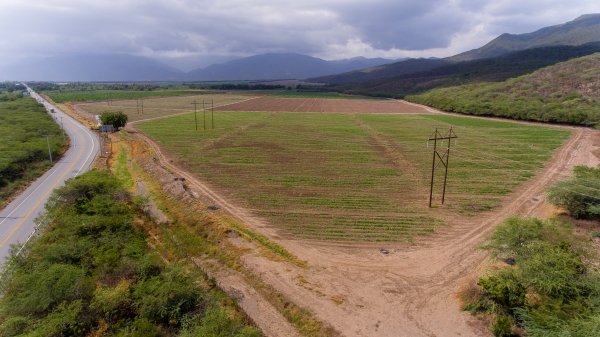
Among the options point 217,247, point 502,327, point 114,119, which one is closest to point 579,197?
point 502,327

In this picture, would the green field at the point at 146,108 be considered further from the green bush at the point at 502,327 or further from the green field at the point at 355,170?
the green bush at the point at 502,327

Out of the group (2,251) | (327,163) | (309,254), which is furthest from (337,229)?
(2,251)

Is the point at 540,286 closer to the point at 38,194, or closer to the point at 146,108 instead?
the point at 38,194

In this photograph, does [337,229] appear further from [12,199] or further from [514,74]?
[514,74]

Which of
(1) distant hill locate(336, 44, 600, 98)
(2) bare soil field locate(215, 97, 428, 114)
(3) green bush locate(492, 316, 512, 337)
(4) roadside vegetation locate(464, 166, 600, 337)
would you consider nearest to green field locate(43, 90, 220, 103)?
(2) bare soil field locate(215, 97, 428, 114)

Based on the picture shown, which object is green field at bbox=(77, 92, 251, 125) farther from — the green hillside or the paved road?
the green hillside
